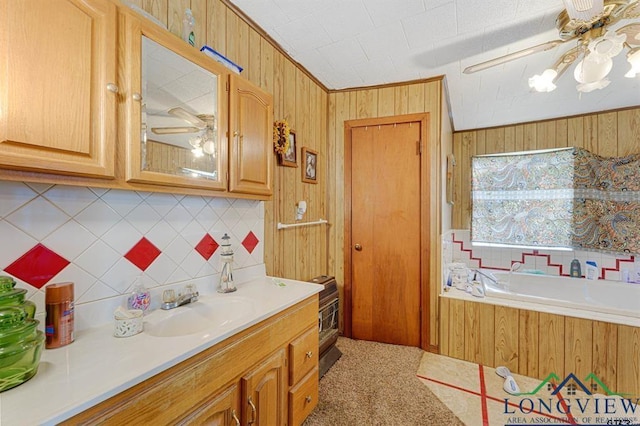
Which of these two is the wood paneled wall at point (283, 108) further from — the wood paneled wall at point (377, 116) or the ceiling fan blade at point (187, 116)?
the ceiling fan blade at point (187, 116)

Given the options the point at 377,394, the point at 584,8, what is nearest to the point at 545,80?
the point at 584,8

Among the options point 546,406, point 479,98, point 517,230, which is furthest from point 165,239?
point 517,230

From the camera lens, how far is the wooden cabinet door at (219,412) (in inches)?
33.2

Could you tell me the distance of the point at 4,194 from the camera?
2.66 ft

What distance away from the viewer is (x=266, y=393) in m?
1.14

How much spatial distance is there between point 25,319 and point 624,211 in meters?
4.49

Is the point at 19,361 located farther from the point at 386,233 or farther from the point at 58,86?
the point at 386,233

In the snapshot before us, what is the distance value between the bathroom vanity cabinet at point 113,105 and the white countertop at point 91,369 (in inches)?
20.3

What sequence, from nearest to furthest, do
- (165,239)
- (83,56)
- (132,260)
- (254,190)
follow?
1. (83,56)
2. (132,260)
3. (165,239)
4. (254,190)

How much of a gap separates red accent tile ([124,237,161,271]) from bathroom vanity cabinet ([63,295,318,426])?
0.53m

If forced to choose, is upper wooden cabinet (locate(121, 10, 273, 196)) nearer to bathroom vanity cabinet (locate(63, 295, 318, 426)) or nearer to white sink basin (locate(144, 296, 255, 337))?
white sink basin (locate(144, 296, 255, 337))

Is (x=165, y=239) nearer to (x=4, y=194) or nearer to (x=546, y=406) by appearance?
(x=4, y=194)

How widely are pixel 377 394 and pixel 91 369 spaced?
171 cm

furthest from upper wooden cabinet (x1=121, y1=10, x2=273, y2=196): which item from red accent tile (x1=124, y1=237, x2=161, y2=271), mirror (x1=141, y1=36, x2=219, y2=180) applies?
red accent tile (x1=124, y1=237, x2=161, y2=271)
